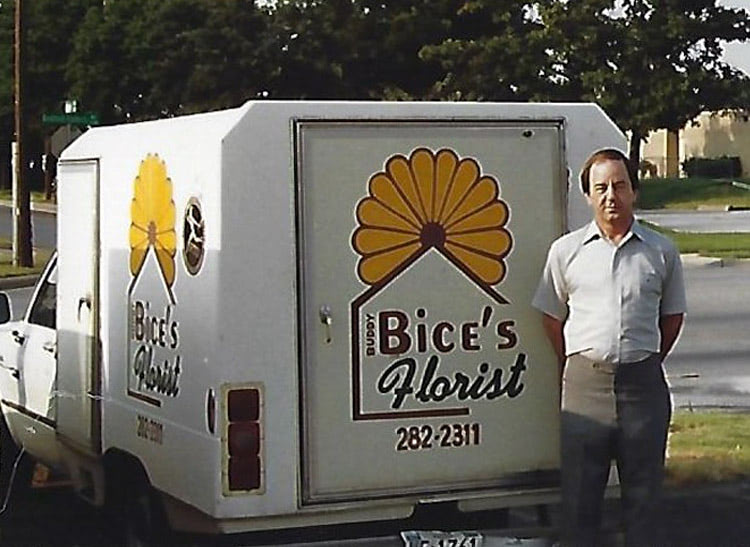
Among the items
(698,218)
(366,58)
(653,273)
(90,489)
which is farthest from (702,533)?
(366,58)

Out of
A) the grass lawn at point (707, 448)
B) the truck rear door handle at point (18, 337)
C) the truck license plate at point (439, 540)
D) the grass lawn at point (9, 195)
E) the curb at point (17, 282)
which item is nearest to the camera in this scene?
the truck license plate at point (439, 540)

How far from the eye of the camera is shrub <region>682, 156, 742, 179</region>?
65875 mm

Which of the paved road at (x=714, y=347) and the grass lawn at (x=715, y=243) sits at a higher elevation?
the grass lawn at (x=715, y=243)

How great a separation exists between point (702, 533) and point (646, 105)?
139 feet

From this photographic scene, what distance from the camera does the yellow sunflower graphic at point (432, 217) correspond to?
569 cm

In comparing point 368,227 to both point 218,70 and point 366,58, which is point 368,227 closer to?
point 218,70

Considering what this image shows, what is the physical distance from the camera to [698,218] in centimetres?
4253

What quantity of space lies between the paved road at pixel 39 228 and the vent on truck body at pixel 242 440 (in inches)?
1132

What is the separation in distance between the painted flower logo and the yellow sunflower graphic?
79cm

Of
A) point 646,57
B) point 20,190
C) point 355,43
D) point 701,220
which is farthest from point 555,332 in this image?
point 355,43

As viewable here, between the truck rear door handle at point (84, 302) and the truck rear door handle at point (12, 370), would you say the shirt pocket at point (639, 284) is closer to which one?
the truck rear door handle at point (84, 302)

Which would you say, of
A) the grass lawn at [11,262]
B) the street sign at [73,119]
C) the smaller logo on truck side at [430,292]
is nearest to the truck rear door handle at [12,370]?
the smaller logo on truck side at [430,292]

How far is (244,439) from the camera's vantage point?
5535mm

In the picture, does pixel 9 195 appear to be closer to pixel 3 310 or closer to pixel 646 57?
pixel 646 57
